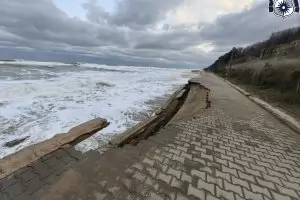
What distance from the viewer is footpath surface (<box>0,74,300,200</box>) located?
9.16ft

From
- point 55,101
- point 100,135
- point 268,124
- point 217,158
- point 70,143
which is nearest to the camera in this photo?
point 217,158

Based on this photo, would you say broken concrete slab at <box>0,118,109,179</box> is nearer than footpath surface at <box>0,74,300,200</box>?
No

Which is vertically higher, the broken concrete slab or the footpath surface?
the footpath surface

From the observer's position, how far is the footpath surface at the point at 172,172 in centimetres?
279

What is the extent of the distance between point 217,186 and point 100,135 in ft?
11.4

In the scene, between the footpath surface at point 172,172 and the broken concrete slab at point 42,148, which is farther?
the broken concrete slab at point 42,148

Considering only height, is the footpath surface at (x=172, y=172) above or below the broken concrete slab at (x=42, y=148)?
above

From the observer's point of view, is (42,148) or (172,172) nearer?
(172,172)

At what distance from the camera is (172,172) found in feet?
10.6

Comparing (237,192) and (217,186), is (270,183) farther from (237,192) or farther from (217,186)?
(217,186)

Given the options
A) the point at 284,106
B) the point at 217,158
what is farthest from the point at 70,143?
the point at 284,106

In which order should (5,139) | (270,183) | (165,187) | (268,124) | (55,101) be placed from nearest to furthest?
(165,187) → (270,183) → (5,139) → (268,124) → (55,101)

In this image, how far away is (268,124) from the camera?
22.0 ft

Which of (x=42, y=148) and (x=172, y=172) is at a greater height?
(x=172, y=172)
